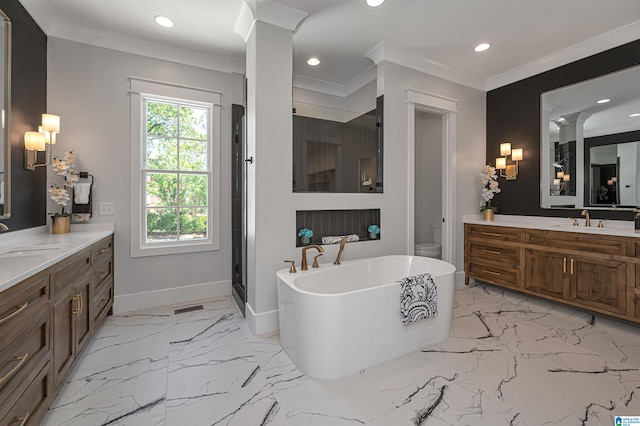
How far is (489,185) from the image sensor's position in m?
3.84

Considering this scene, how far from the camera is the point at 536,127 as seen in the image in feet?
11.4

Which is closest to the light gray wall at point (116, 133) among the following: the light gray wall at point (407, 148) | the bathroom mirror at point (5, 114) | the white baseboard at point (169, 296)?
the white baseboard at point (169, 296)

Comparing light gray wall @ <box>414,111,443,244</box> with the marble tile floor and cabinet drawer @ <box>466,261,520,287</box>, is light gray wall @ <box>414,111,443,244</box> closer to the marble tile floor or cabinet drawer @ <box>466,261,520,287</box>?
cabinet drawer @ <box>466,261,520,287</box>

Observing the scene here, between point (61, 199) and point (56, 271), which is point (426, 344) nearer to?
point (56, 271)

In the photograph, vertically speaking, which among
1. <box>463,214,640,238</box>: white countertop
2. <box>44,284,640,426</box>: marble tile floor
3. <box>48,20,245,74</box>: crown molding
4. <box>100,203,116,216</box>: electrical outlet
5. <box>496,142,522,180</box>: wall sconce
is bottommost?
<box>44,284,640,426</box>: marble tile floor

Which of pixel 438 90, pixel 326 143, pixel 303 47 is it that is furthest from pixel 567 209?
pixel 303 47

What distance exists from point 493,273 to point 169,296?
3847mm

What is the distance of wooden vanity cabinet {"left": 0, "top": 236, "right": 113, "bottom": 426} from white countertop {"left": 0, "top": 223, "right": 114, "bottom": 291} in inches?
1.9

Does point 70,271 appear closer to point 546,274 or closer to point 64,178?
point 64,178

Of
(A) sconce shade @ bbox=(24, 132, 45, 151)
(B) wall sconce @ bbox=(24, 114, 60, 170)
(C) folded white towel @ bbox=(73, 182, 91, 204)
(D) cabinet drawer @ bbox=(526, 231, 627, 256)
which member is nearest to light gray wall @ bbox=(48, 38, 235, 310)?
(C) folded white towel @ bbox=(73, 182, 91, 204)

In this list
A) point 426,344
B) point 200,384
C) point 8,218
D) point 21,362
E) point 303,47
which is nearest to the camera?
point 21,362

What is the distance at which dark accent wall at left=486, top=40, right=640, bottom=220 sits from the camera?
300cm

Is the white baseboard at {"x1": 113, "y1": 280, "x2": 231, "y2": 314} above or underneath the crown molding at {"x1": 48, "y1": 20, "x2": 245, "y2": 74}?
underneath

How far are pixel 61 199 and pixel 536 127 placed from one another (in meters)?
5.13
